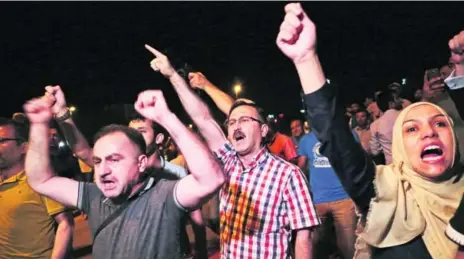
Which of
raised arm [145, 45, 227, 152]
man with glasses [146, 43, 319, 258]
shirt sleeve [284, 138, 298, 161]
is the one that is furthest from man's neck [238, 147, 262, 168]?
shirt sleeve [284, 138, 298, 161]

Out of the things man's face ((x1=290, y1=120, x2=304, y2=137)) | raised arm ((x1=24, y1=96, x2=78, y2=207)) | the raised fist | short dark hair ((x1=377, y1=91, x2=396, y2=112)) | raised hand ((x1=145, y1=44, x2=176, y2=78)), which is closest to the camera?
raised arm ((x1=24, y1=96, x2=78, y2=207))

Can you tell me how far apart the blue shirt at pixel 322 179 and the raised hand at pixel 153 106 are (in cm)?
361

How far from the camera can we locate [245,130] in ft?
12.9

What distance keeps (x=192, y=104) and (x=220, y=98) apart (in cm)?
92

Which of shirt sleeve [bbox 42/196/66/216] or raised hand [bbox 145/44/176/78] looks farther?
shirt sleeve [bbox 42/196/66/216]

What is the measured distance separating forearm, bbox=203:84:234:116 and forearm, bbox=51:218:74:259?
1612 millimetres

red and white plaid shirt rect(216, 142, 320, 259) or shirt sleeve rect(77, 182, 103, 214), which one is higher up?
shirt sleeve rect(77, 182, 103, 214)

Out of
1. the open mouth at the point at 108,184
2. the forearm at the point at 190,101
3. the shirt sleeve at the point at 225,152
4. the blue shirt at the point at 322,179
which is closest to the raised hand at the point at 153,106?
the open mouth at the point at 108,184

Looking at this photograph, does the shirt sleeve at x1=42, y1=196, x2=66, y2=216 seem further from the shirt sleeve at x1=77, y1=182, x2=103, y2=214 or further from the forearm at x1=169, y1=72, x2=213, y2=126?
the forearm at x1=169, y1=72, x2=213, y2=126

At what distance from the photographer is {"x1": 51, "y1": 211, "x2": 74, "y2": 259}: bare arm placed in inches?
149

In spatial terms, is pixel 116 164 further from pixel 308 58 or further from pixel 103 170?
pixel 308 58

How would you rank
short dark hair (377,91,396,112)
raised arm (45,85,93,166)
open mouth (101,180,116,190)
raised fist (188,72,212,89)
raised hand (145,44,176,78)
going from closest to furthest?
1. open mouth (101,180,116,190)
2. raised hand (145,44,176,78)
3. raised arm (45,85,93,166)
4. raised fist (188,72,212,89)
5. short dark hair (377,91,396,112)

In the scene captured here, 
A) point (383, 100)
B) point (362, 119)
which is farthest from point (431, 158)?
point (362, 119)

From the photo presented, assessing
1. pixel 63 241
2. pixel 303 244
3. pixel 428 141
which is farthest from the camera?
pixel 63 241
